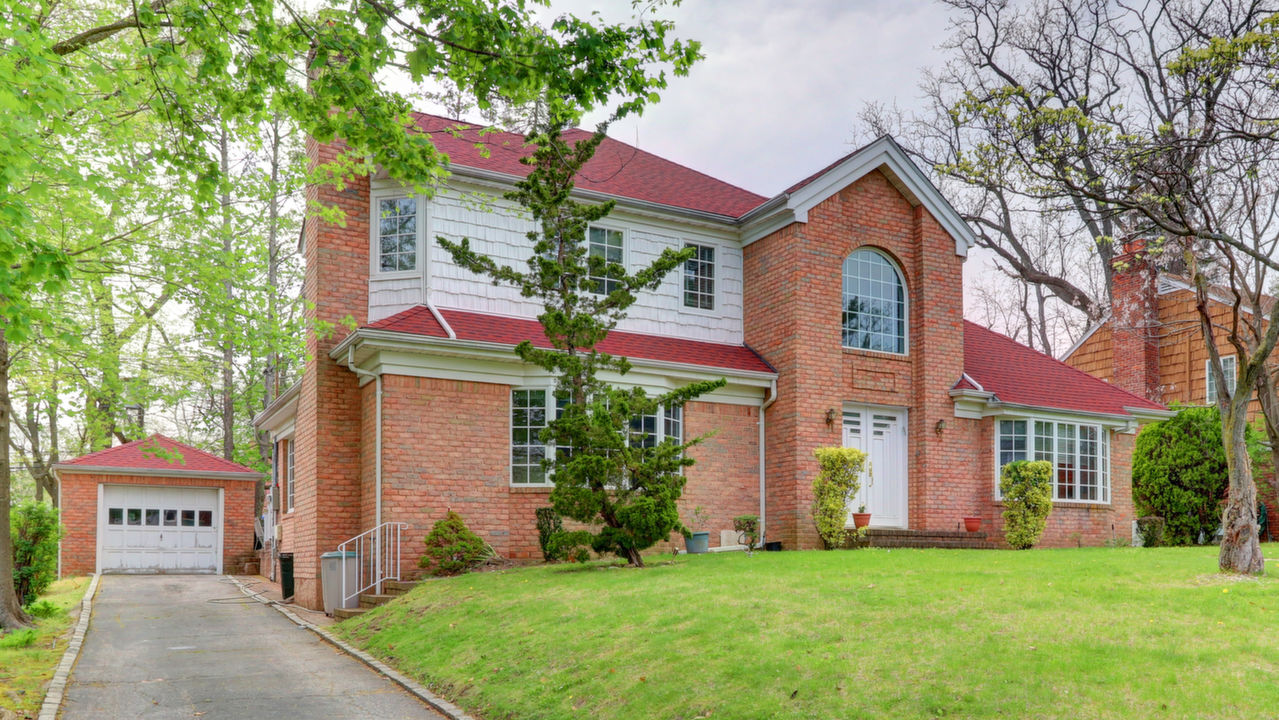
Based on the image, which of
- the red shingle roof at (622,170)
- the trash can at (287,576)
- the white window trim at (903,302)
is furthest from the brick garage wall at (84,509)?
the white window trim at (903,302)

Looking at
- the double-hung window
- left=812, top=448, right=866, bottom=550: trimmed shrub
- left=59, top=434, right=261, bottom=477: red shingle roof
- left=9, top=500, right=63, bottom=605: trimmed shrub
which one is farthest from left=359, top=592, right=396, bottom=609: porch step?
the double-hung window

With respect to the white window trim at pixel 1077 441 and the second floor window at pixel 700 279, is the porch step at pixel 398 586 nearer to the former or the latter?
the second floor window at pixel 700 279

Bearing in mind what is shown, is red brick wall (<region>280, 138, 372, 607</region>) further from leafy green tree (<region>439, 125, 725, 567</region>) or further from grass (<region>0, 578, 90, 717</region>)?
grass (<region>0, 578, 90, 717</region>)

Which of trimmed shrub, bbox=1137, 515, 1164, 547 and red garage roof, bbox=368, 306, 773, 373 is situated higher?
red garage roof, bbox=368, 306, 773, 373

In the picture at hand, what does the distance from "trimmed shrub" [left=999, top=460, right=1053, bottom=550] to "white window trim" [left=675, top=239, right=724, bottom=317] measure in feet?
19.4

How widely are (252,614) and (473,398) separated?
465cm

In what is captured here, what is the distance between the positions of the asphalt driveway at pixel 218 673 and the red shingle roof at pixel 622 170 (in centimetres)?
817

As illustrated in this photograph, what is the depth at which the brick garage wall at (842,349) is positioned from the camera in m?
17.0

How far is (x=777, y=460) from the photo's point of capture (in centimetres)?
1723

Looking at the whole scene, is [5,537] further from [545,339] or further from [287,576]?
[545,339]

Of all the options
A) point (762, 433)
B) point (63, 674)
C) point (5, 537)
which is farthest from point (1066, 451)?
point (5, 537)

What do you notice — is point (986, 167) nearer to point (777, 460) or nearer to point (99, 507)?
point (777, 460)

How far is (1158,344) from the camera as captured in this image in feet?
91.5

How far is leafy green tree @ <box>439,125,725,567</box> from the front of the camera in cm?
1253
